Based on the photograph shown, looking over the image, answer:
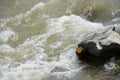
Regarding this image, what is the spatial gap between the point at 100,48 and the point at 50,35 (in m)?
2.43

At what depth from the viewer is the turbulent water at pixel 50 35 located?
9.16 m

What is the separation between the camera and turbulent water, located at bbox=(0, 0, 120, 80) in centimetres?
916

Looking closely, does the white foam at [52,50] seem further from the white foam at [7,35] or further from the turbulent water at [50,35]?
the white foam at [7,35]

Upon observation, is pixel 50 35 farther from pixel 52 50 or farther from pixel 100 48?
pixel 100 48

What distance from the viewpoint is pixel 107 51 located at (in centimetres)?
906

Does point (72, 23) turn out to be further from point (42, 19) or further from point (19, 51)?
point (19, 51)

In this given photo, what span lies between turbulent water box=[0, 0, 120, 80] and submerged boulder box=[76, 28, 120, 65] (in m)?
0.26

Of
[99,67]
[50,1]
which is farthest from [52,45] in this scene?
[50,1]

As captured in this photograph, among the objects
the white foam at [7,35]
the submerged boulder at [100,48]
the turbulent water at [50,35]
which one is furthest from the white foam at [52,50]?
the white foam at [7,35]

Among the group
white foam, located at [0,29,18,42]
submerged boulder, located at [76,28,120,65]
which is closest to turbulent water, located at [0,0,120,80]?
white foam, located at [0,29,18,42]

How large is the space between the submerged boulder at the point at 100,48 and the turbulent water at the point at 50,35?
0.84ft

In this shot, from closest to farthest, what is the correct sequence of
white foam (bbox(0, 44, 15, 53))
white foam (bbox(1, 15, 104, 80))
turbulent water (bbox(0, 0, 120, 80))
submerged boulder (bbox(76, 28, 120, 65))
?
submerged boulder (bbox(76, 28, 120, 65)) < turbulent water (bbox(0, 0, 120, 80)) < white foam (bbox(1, 15, 104, 80)) < white foam (bbox(0, 44, 15, 53))

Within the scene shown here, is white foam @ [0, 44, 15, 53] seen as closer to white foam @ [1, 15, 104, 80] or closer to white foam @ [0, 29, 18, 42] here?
white foam @ [1, 15, 104, 80]

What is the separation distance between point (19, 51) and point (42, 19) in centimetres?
207
